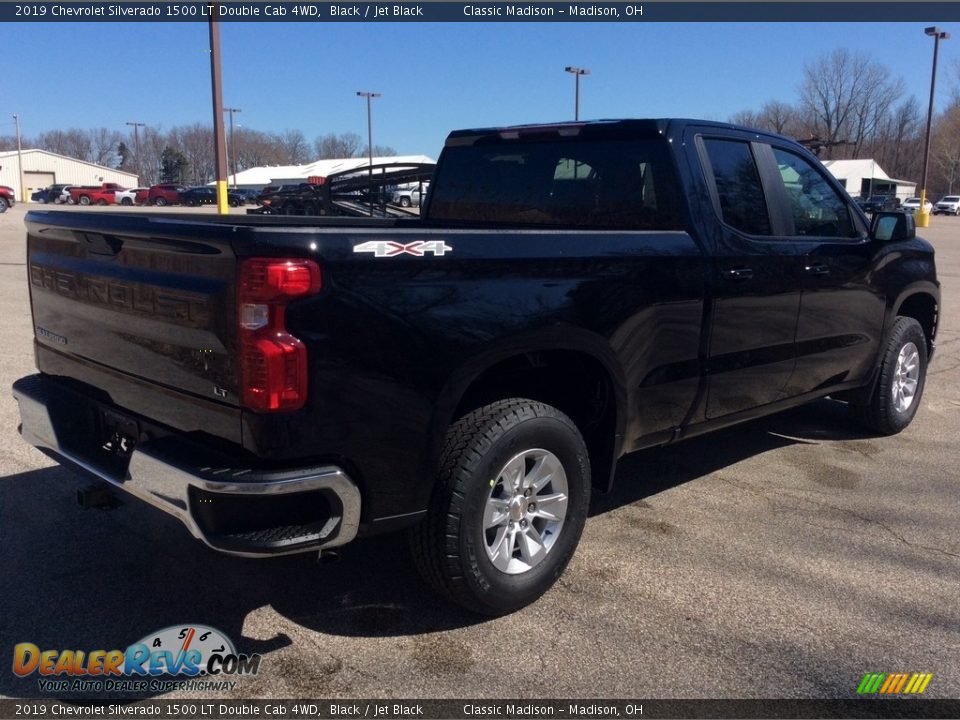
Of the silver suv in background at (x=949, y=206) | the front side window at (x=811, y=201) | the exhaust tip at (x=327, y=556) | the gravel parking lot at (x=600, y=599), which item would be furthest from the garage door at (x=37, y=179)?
the exhaust tip at (x=327, y=556)

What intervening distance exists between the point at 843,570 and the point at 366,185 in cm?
792

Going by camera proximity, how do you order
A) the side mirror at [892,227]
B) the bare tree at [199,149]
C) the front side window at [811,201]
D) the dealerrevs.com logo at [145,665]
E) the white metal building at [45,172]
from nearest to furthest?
1. the dealerrevs.com logo at [145,665]
2. the front side window at [811,201]
3. the side mirror at [892,227]
4. the white metal building at [45,172]
5. the bare tree at [199,149]

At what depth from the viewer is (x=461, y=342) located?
9.84 feet

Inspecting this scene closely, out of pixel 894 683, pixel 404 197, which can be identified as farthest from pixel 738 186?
pixel 404 197

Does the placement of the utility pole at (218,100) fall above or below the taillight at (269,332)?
above

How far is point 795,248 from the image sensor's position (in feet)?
15.0

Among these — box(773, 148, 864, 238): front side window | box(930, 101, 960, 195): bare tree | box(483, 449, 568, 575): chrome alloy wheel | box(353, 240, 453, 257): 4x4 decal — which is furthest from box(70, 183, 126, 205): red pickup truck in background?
box(930, 101, 960, 195): bare tree

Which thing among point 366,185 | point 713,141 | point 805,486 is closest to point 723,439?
point 805,486

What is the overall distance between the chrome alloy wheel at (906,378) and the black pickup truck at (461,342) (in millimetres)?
1198

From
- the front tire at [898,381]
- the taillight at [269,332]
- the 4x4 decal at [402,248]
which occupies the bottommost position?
the front tire at [898,381]

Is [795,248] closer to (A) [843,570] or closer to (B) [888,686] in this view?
(A) [843,570]

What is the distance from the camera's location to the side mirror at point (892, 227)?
513cm

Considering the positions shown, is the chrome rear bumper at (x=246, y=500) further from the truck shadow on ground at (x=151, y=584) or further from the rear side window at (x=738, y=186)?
the rear side window at (x=738, y=186)

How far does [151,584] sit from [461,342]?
176 cm
